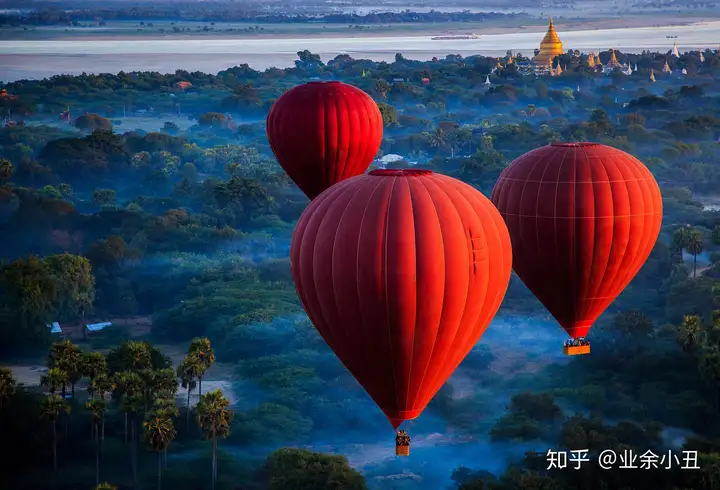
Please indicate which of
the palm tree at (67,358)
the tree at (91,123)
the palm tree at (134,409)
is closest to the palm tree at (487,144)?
the tree at (91,123)

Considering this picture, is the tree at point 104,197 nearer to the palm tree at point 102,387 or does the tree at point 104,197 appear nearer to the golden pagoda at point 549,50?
the palm tree at point 102,387

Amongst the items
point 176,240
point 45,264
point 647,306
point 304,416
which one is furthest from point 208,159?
point 304,416

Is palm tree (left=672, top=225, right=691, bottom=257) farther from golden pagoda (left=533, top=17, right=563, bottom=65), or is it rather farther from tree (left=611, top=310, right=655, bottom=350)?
golden pagoda (left=533, top=17, right=563, bottom=65)

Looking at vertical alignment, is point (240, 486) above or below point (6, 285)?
below

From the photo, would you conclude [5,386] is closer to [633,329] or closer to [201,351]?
[201,351]

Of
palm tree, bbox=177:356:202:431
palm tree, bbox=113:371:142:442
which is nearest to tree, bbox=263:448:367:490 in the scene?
palm tree, bbox=113:371:142:442

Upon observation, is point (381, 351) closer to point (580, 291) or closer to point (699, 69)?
point (580, 291)
